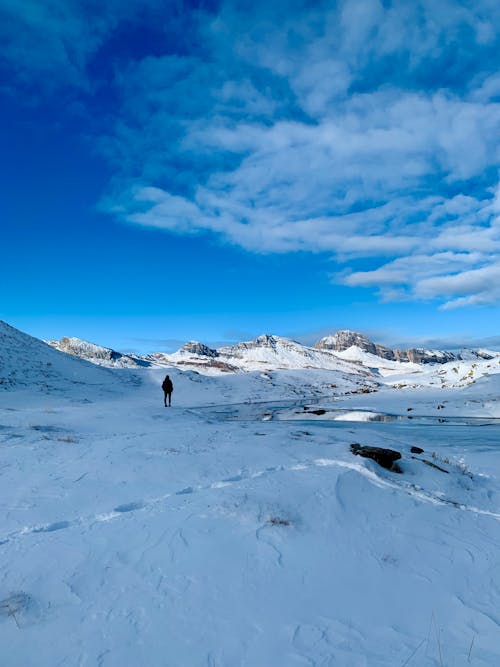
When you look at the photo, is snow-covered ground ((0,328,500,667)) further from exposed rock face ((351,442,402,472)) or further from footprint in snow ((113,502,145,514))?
exposed rock face ((351,442,402,472))

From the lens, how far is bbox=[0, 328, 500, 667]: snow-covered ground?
4.19m

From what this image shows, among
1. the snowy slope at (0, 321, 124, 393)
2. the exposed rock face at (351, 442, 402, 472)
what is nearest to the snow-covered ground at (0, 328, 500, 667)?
the exposed rock face at (351, 442, 402, 472)

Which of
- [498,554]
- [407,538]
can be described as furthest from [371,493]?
[498,554]

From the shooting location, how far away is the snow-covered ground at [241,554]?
165 inches

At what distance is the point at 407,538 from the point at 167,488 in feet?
14.7

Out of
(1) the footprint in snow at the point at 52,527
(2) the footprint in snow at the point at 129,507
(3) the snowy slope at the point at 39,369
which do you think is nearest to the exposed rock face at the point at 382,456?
(2) the footprint in snow at the point at 129,507

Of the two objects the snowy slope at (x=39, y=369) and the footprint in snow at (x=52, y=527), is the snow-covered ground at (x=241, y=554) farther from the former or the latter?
the snowy slope at (x=39, y=369)

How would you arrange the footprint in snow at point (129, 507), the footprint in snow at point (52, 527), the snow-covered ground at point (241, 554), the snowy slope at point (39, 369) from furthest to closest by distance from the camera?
the snowy slope at point (39, 369) < the footprint in snow at point (129, 507) < the footprint in snow at point (52, 527) < the snow-covered ground at point (241, 554)

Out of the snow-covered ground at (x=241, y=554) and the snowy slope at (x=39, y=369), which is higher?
the snowy slope at (x=39, y=369)

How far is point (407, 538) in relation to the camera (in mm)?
6902

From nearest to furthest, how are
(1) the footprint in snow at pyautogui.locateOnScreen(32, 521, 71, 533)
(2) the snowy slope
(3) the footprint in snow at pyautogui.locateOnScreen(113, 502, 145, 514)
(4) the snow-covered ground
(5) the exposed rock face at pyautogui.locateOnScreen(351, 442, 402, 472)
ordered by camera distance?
(4) the snow-covered ground, (1) the footprint in snow at pyautogui.locateOnScreen(32, 521, 71, 533), (3) the footprint in snow at pyautogui.locateOnScreen(113, 502, 145, 514), (5) the exposed rock face at pyautogui.locateOnScreen(351, 442, 402, 472), (2) the snowy slope

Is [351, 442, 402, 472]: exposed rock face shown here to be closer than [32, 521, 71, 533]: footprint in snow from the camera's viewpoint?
No

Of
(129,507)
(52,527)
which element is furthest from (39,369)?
(52,527)

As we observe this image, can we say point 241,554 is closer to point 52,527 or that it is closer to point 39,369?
point 52,527
